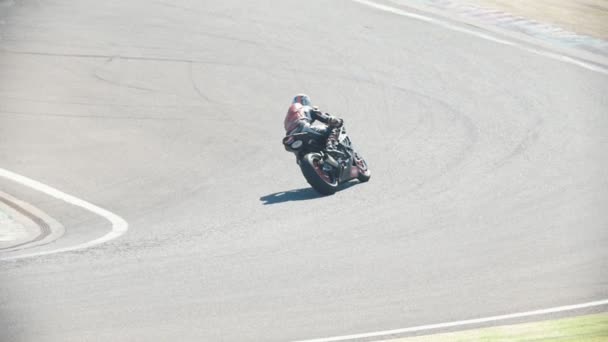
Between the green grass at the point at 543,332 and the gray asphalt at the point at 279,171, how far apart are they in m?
0.52

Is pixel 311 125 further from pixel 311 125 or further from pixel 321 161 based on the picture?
pixel 321 161

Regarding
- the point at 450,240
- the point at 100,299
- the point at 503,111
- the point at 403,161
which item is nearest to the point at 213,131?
the point at 403,161

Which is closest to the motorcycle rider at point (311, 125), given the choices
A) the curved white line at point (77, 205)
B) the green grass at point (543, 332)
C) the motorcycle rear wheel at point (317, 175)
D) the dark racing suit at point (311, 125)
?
the dark racing suit at point (311, 125)

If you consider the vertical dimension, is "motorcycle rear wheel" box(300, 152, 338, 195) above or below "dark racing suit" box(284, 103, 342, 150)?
below

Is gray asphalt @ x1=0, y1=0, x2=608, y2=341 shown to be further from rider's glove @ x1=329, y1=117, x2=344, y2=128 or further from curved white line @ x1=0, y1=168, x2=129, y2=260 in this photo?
rider's glove @ x1=329, y1=117, x2=344, y2=128

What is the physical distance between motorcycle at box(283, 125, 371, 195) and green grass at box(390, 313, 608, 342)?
577 centimetres

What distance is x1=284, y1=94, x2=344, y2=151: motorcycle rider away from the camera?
51.6 feet

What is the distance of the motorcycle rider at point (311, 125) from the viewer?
1573 centimetres

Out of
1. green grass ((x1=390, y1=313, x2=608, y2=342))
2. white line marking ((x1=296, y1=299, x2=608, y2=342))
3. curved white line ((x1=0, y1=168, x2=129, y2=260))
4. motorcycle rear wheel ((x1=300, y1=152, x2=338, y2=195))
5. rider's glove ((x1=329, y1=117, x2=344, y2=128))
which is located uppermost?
green grass ((x1=390, y1=313, x2=608, y2=342))

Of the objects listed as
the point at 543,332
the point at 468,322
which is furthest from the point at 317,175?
the point at 543,332

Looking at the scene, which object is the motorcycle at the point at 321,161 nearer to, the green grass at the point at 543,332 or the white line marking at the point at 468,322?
the white line marking at the point at 468,322

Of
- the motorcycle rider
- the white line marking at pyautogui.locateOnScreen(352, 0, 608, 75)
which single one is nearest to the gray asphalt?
the white line marking at pyautogui.locateOnScreen(352, 0, 608, 75)

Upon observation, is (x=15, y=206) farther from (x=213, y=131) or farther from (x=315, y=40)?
(x=315, y=40)

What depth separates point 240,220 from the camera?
1471 centimetres
